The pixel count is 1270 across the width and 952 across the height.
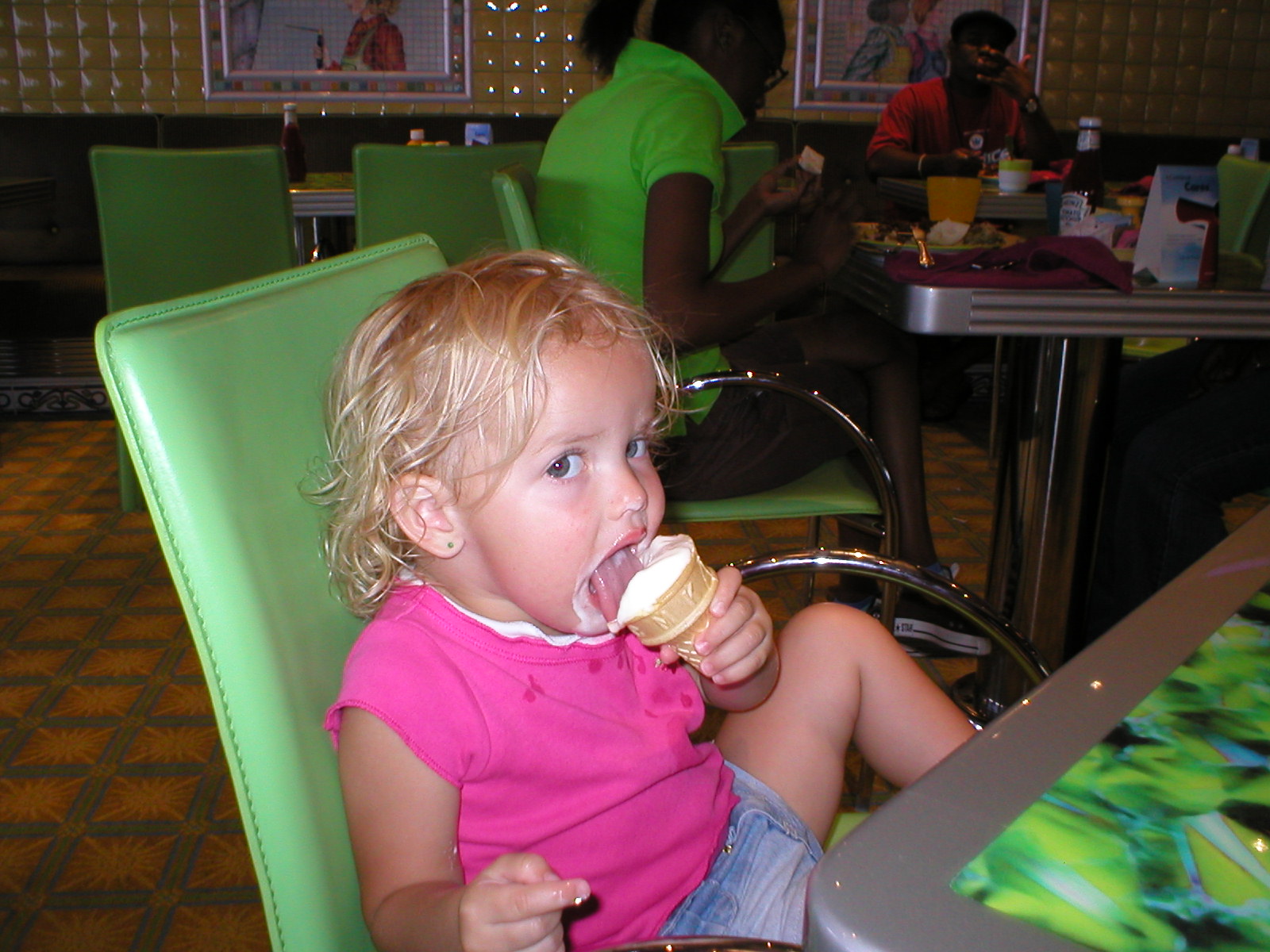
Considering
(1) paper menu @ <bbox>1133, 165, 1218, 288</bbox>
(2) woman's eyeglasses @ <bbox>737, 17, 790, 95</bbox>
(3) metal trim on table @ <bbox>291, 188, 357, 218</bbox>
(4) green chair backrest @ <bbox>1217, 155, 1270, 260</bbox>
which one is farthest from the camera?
(3) metal trim on table @ <bbox>291, 188, 357, 218</bbox>

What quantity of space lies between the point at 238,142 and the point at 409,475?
488 centimetres

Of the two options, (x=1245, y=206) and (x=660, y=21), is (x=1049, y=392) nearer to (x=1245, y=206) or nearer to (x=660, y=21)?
(x=660, y=21)

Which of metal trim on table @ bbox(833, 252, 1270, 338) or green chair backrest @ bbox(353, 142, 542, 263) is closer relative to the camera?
metal trim on table @ bbox(833, 252, 1270, 338)

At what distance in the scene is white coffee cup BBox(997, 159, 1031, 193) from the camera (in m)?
3.09

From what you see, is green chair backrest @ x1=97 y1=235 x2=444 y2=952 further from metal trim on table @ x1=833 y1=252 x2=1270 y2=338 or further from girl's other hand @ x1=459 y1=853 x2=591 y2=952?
metal trim on table @ x1=833 y1=252 x2=1270 y2=338

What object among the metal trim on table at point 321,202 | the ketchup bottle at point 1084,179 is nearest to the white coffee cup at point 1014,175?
the ketchup bottle at point 1084,179

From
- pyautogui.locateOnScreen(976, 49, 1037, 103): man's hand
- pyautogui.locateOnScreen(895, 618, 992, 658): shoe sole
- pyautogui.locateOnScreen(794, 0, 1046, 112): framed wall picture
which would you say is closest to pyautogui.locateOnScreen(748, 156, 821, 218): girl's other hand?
pyautogui.locateOnScreen(895, 618, 992, 658): shoe sole

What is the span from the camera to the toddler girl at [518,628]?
77 cm

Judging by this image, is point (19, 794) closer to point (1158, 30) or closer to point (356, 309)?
point (356, 309)

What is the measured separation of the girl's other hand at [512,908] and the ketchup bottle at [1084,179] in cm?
161

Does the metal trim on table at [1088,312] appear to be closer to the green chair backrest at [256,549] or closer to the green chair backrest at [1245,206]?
the green chair backrest at [256,549]

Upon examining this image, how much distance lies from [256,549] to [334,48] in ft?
17.0

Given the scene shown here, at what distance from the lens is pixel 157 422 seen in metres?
0.60

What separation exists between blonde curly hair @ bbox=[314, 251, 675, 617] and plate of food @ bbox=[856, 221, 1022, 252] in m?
1.12
